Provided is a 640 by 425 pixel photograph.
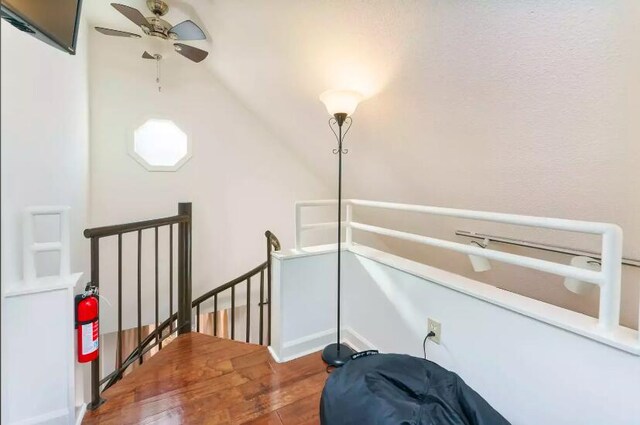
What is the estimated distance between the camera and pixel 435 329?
1513 millimetres

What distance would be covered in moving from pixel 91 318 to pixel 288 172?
279 cm

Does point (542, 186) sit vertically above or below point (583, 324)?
above

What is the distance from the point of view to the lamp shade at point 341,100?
5.49 feet

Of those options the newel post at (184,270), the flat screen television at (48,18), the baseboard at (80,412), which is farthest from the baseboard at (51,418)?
the flat screen television at (48,18)

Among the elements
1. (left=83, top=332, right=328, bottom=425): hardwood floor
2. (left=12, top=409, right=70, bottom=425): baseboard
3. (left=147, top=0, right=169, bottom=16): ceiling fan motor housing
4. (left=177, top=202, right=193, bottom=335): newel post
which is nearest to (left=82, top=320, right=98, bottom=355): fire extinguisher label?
(left=12, top=409, right=70, bottom=425): baseboard

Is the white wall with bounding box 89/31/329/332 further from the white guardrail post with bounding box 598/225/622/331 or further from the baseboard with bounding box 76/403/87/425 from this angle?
the white guardrail post with bounding box 598/225/622/331

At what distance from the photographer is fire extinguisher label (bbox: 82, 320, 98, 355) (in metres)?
1.42

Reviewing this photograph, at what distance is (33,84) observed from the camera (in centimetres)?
142

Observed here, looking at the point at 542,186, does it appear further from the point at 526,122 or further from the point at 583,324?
the point at 583,324

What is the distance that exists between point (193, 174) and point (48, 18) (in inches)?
96.8

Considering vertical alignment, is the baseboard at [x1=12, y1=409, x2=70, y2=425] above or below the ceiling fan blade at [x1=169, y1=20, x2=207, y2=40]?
below

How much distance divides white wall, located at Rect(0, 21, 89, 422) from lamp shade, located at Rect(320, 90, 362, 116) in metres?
1.27

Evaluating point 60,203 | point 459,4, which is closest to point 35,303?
point 60,203

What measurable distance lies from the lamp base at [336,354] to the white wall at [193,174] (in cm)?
194
